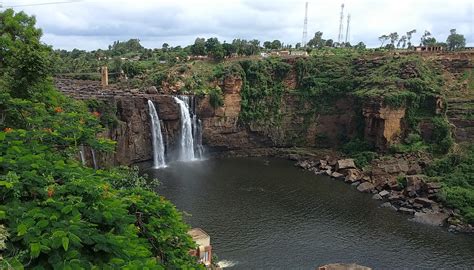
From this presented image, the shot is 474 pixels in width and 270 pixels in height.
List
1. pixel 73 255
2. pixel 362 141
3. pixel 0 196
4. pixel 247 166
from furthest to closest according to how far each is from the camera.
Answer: pixel 362 141 < pixel 247 166 < pixel 0 196 < pixel 73 255

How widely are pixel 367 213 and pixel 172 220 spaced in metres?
29.5

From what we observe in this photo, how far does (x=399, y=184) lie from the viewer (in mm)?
45031

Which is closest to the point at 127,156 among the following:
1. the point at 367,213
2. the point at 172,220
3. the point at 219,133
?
the point at 219,133

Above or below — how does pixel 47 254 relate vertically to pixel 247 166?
above

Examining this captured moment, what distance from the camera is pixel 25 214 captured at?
933cm

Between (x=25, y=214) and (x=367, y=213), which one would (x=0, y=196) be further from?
(x=367, y=213)

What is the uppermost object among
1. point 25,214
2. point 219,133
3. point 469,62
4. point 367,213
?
point 469,62

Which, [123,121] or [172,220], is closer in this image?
[172,220]

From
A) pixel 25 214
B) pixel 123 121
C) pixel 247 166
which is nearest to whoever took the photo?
pixel 25 214

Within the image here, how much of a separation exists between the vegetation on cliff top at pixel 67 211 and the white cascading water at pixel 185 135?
1398 inches

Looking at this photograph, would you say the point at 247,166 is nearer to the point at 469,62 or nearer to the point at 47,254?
the point at 469,62

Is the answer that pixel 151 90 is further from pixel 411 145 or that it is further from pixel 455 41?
pixel 455 41

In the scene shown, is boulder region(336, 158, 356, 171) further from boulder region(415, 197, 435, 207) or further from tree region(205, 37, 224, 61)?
tree region(205, 37, 224, 61)

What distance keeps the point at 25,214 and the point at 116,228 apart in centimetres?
203
